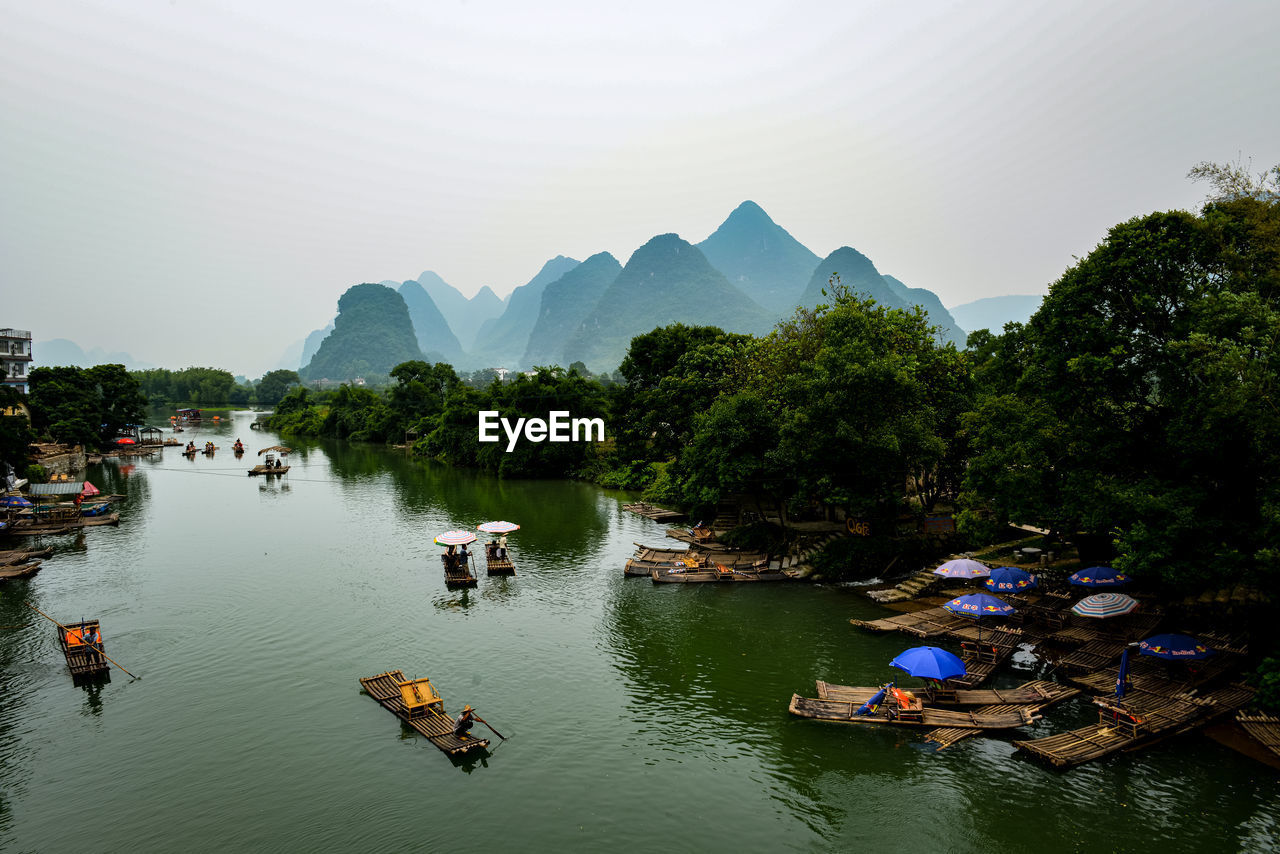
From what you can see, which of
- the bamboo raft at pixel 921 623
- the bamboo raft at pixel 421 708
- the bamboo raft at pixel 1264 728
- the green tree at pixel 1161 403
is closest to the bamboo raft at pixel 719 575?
the bamboo raft at pixel 921 623

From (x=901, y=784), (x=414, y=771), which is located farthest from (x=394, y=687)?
(x=901, y=784)

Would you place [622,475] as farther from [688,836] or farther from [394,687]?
[688,836]

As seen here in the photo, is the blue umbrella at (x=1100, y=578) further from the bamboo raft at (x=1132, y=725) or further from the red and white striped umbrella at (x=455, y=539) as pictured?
the red and white striped umbrella at (x=455, y=539)

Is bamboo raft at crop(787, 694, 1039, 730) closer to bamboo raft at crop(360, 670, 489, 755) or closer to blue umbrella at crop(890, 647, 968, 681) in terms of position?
blue umbrella at crop(890, 647, 968, 681)

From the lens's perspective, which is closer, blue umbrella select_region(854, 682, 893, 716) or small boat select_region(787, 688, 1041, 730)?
small boat select_region(787, 688, 1041, 730)

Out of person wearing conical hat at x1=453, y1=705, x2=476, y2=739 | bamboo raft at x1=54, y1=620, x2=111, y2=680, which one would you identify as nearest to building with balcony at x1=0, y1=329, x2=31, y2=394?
bamboo raft at x1=54, y1=620, x2=111, y2=680

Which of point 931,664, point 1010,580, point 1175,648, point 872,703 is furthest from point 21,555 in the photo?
point 1175,648
